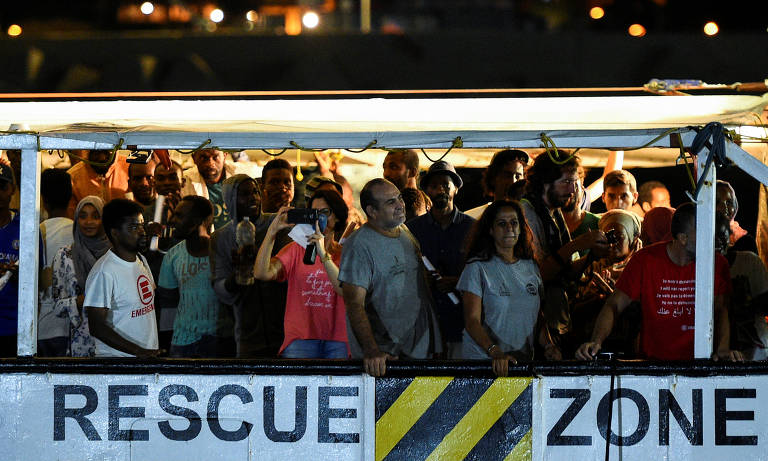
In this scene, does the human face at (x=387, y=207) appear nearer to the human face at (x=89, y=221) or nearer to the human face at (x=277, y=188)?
the human face at (x=277, y=188)

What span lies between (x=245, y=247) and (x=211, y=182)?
5.08ft

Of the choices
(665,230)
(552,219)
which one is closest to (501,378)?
(552,219)

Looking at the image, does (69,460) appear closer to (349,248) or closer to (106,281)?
(106,281)

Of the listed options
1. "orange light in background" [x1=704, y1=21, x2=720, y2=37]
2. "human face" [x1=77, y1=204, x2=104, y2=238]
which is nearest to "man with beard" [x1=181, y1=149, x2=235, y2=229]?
"human face" [x1=77, y1=204, x2=104, y2=238]

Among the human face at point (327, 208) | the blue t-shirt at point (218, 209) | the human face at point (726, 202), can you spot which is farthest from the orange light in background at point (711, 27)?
the human face at point (327, 208)

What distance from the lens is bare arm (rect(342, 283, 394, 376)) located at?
5.62 meters

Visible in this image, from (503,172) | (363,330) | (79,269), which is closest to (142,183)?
(79,269)

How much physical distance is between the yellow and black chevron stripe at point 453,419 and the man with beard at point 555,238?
0.93m

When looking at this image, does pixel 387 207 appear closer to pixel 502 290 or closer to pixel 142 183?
pixel 502 290

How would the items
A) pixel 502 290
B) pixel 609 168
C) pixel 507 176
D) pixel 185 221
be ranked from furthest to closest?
pixel 609 168, pixel 507 176, pixel 185 221, pixel 502 290

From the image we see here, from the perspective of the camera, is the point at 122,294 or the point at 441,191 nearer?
the point at 122,294

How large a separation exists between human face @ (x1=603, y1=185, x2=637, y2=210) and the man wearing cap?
2.60 ft

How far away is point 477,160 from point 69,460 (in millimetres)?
4679

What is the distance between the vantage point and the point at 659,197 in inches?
333
